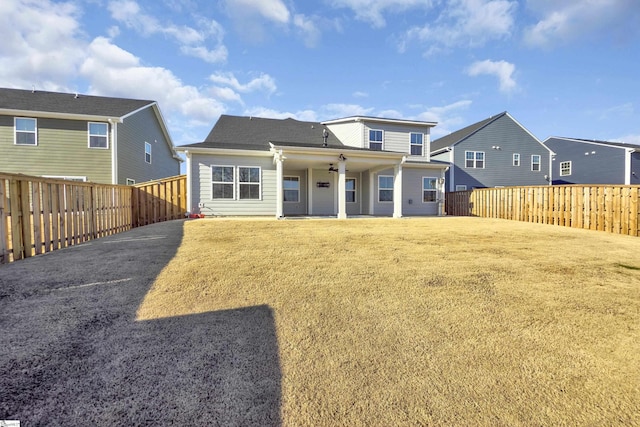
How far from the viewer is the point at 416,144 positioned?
1666 centimetres

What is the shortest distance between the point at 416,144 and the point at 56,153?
742 inches

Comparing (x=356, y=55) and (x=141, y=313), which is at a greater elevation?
(x=356, y=55)

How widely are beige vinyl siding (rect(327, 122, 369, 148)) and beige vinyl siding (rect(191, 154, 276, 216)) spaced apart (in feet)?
18.5

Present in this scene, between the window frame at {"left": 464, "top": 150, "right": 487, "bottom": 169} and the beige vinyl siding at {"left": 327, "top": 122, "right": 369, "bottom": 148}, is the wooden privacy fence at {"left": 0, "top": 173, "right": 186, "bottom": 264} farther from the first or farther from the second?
the window frame at {"left": 464, "top": 150, "right": 487, "bottom": 169}

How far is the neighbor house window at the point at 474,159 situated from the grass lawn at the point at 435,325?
1564cm

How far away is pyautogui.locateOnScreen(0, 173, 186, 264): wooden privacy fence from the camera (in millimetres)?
4551

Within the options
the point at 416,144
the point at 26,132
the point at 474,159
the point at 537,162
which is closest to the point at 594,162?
the point at 537,162

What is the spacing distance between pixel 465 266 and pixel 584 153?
2791 centimetres

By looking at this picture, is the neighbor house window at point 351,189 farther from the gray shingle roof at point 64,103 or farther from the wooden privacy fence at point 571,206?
the gray shingle roof at point 64,103

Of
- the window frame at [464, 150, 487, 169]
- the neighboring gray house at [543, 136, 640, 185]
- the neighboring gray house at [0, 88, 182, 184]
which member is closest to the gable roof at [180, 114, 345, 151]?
the neighboring gray house at [0, 88, 182, 184]

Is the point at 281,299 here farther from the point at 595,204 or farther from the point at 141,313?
the point at 595,204

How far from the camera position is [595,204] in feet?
29.5

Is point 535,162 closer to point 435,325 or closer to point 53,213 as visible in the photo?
point 435,325

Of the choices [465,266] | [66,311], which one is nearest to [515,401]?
[465,266]
